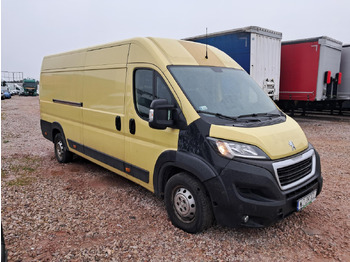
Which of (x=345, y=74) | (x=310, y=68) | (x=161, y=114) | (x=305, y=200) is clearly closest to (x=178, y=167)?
(x=161, y=114)

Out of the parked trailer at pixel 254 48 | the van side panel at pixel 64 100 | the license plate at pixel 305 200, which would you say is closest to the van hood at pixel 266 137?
the license plate at pixel 305 200

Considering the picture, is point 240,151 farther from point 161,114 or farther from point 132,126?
point 132,126

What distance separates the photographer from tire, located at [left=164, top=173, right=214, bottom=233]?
325cm

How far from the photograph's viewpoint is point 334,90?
13.2 m

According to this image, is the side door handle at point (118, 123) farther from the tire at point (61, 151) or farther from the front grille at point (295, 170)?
the tire at point (61, 151)

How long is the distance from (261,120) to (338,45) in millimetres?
11704

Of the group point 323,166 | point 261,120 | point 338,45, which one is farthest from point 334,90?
point 261,120

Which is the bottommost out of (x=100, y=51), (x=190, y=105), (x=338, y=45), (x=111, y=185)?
(x=111, y=185)

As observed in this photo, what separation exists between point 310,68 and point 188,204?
10.7m

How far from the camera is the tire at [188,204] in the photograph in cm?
325

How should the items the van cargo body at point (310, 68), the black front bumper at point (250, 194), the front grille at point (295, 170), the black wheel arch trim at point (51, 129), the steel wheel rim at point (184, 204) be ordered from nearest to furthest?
1. the black front bumper at point (250, 194)
2. the front grille at point (295, 170)
3. the steel wheel rim at point (184, 204)
4. the black wheel arch trim at point (51, 129)
5. the van cargo body at point (310, 68)

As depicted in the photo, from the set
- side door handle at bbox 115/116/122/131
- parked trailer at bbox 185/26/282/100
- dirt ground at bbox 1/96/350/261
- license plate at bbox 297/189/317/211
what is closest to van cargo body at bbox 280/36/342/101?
parked trailer at bbox 185/26/282/100

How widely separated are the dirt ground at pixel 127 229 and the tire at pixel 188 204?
136 millimetres

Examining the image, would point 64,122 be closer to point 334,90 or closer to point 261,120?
point 261,120
